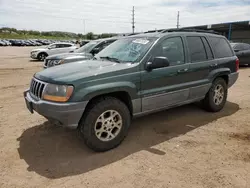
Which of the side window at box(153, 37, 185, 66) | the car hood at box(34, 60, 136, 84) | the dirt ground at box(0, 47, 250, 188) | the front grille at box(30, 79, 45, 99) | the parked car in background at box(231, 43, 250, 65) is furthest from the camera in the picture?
the parked car in background at box(231, 43, 250, 65)

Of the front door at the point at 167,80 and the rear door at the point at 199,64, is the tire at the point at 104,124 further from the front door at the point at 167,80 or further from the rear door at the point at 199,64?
the rear door at the point at 199,64

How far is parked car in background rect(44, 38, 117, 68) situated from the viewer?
8.31 meters

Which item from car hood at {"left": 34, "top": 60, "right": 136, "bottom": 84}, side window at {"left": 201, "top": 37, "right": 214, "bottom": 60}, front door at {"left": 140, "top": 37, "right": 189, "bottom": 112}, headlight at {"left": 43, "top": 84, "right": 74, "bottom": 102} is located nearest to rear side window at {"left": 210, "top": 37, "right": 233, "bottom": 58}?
side window at {"left": 201, "top": 37, "right": 214, "bottom": 60}

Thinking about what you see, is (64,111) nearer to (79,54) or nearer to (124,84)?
(124,84)

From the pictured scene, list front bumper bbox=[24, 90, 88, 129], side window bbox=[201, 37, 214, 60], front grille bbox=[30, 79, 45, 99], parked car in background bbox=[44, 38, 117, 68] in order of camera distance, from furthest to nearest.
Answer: parked car in background bbox=[44, 38, 117, 68]
side window bbox=[201, 37, 214, 60]
front grille bbox=[30, 79, 45, 99]
front bumper bbox=[24, 90, 88, 129]

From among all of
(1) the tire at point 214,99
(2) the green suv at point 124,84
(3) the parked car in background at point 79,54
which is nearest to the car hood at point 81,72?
(2) the green suv at point 124,84

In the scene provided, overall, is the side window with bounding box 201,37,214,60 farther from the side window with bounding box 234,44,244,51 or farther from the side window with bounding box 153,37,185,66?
the side window with bounding box 234,44,244,51

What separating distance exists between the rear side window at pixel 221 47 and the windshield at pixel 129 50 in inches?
69.5

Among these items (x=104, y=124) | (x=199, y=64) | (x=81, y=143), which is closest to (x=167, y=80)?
(x=199, y=64)

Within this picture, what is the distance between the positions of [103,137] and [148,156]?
725mm

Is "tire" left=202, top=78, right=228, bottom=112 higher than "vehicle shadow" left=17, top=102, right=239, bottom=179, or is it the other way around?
"tire" left=202, top=78, right=228, bottom=112

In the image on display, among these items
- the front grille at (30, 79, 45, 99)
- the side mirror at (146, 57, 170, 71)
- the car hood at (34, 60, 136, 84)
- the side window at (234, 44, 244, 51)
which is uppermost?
the side window at (234, 44, 244, 51)

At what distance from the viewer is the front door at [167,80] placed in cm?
377

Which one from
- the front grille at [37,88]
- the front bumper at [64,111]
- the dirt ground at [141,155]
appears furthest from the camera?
the front grille at [37,88]
